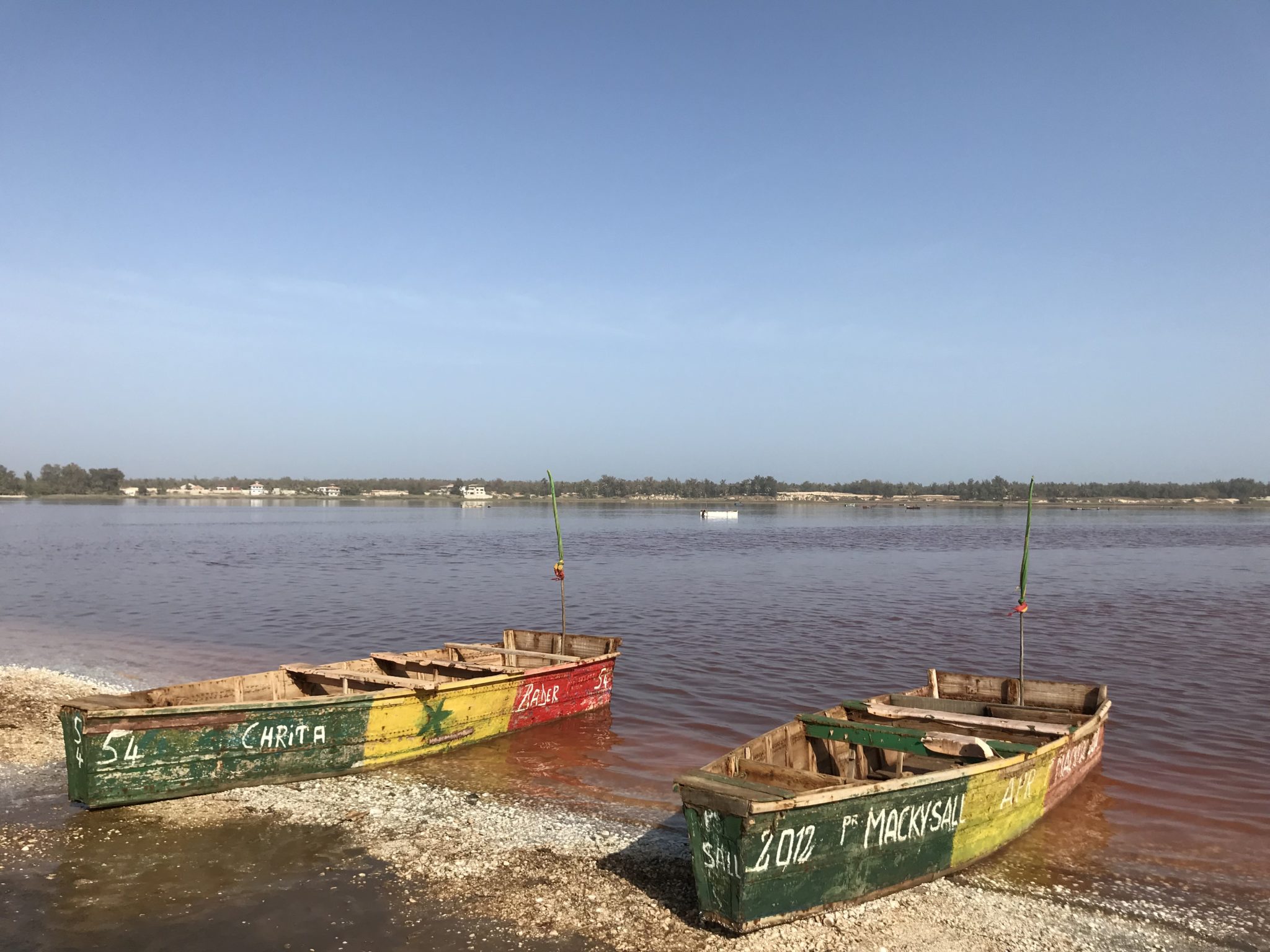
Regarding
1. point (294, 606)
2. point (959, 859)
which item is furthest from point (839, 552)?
point (959, 859)

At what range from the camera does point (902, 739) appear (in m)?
9.77

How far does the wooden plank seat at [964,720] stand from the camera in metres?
10.6

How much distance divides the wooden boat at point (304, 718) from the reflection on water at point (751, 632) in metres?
0.59

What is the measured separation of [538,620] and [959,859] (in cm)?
1909

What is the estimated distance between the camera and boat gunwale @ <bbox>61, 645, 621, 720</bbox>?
30.5ft

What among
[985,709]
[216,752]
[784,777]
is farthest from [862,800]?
[216,752]

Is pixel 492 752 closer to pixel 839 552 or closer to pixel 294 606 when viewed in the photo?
pixel 294 606

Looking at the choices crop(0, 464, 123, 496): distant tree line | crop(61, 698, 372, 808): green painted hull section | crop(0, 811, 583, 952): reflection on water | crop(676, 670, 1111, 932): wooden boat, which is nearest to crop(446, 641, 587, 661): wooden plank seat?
crop(61, 698, 372, 808): green painted hull section

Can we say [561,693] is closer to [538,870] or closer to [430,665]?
[430,665]

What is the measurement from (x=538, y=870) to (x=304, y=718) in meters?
4.07

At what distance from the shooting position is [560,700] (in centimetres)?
1452

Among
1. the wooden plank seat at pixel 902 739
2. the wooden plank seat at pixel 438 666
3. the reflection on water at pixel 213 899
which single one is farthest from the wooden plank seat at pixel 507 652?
the reflection on water at pixel 213 899

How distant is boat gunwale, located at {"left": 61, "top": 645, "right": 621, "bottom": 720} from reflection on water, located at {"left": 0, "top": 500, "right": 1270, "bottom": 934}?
1068 mm

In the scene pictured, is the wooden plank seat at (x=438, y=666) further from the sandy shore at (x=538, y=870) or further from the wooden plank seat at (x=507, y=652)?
the sandy shore at (x=538, y=870)
